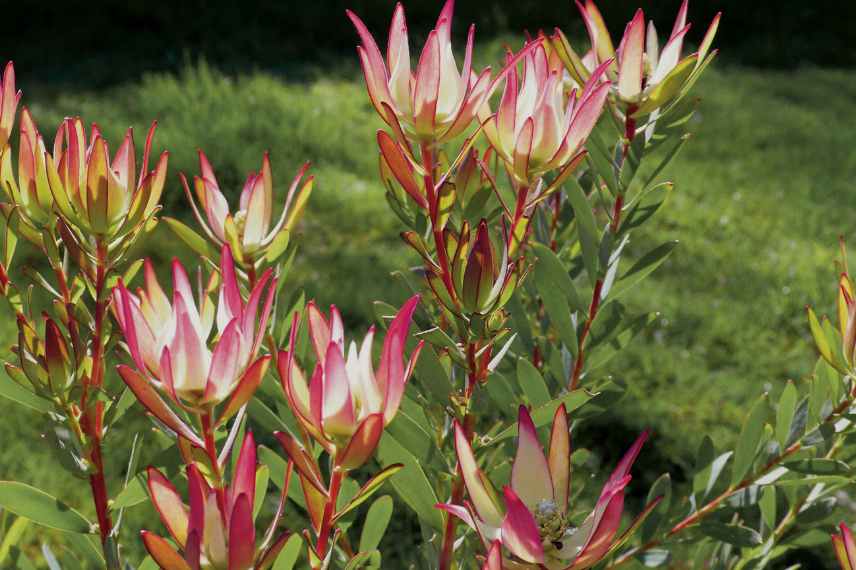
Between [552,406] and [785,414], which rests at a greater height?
[552,406]

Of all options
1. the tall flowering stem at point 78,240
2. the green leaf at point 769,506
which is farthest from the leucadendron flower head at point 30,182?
the green leaf at point 769,506

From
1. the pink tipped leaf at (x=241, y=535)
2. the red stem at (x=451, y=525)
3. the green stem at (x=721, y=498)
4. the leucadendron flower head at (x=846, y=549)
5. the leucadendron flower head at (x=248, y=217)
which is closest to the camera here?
the pink tipped leaf at (x=241, y=535)

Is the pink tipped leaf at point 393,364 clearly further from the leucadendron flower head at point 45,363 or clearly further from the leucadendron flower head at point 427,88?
the leucadendron flower head at point 45,363

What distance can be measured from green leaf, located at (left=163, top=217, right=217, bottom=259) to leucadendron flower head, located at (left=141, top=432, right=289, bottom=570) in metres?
0.32

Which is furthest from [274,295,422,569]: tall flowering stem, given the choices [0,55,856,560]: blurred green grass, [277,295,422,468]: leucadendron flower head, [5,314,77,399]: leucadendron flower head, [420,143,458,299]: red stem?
[0,55,856,560]: blurred green grass

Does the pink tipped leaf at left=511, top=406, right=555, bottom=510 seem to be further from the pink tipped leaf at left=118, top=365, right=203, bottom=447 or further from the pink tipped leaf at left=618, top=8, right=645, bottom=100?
the pink tipped leaf at left=618, top=8, right=645, bottom=100

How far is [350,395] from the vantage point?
0.48 meters

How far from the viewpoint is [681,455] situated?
225 centimetres

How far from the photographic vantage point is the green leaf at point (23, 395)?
0.68m

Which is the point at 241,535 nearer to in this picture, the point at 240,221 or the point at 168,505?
the point at 168,505

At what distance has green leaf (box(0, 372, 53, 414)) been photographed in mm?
682

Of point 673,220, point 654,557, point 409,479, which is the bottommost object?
point 673,220

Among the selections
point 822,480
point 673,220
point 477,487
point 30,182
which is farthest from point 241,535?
point 673,220

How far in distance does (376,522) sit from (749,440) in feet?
1.25
